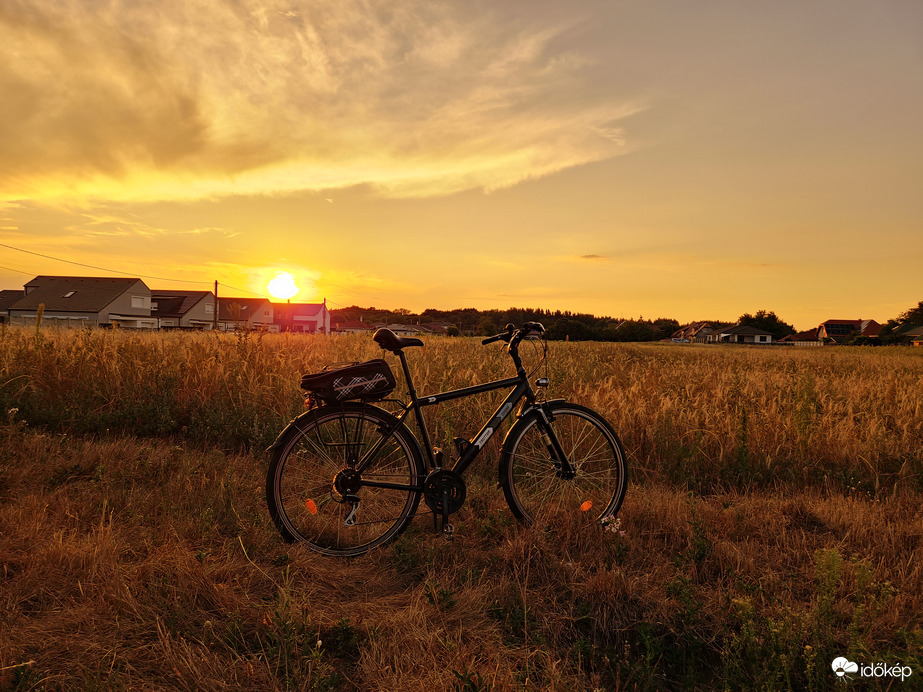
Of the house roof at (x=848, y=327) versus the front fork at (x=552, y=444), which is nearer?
the front fork at (x=552, y=444)

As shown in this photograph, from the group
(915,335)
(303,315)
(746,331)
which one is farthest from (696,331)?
(303,315)

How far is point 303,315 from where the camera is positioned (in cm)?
7744

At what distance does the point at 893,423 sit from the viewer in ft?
21.1

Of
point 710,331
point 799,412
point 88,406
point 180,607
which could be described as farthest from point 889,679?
point 710,331

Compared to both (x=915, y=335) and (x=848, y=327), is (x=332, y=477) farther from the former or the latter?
(x=848, y=327)

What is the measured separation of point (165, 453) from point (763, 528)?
18.6 ft

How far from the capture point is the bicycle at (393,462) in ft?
11.6

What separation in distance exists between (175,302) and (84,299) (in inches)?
533

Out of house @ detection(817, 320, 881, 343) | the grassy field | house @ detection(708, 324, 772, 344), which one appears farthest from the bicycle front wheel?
house @ detection(817, 320, 881, 343)

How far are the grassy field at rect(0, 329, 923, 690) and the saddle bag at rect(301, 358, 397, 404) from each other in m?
1.09

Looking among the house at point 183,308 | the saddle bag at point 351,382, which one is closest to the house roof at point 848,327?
the house at point 183,308

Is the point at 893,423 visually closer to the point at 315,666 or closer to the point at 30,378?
the point at 315,666

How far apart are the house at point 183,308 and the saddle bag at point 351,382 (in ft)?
233

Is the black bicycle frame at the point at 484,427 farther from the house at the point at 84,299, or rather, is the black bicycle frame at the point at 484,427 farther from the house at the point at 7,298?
the house at the point at 7,298
